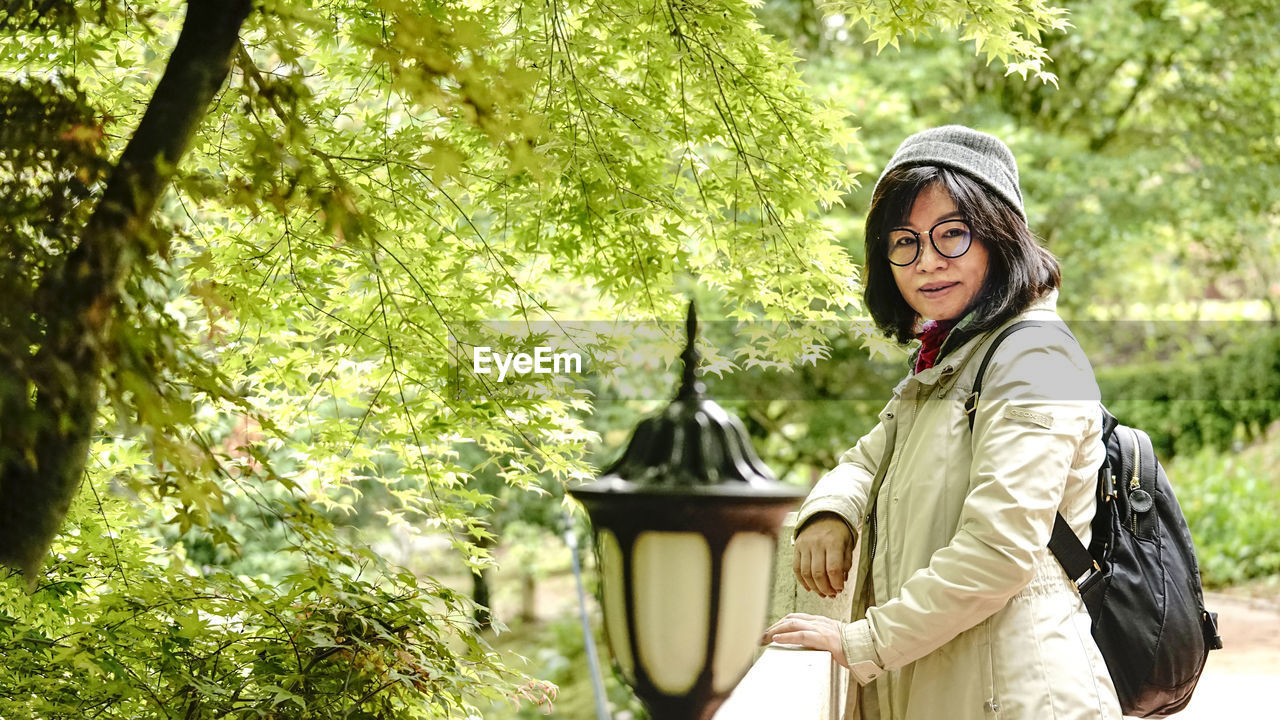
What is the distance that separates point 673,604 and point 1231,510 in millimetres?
8602

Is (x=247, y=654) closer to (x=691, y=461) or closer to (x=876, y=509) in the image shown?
(x=876, y=509)

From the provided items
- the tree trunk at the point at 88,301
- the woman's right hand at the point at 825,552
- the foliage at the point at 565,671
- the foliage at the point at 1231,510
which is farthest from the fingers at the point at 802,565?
the foliage at the point at 1231,510

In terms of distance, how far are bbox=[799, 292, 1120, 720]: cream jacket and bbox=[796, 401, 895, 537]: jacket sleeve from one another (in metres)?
0.07

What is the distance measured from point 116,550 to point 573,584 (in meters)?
9.70

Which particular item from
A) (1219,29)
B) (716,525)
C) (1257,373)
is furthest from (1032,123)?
(716,525)

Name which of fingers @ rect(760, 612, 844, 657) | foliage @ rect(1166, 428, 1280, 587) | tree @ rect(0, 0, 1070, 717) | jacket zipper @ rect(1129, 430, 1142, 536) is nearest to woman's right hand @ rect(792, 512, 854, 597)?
fingers @ rect(760, 612, 844, 657)

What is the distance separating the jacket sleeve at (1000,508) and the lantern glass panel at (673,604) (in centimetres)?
36

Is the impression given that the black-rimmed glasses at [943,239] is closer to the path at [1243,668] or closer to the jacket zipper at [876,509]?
the jacket zipper at [876,509]

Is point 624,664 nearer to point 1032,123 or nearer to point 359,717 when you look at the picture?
point 359,717

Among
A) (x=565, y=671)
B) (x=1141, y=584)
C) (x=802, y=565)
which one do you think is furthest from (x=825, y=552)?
(x=565, y=671)

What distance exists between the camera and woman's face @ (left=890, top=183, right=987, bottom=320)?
1.42 m

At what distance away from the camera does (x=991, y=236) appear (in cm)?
140

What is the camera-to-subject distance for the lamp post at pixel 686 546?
0.95 meters

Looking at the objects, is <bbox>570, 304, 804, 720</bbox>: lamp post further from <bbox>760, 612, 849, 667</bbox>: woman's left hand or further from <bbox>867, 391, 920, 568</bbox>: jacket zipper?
<bbox>867, 391, 920, 568</bbox>: jacket zipper
